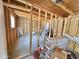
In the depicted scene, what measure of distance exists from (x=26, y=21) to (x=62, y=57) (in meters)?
6.78

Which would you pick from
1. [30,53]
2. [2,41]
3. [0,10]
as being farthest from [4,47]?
[30,53]

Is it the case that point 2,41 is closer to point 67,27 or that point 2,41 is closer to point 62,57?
point 62,57

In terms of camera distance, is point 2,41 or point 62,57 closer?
point 62,57

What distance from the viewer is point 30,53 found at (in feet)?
10.8

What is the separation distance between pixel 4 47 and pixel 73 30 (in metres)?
1.82

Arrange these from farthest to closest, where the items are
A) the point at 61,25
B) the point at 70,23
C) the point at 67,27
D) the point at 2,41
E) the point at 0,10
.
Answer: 1. the point at 61,25
2. the point at 67,27
3. the point at 70,23
4. the point at 2,41
5. the point at 0,10

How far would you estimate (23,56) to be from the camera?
312 centimetres

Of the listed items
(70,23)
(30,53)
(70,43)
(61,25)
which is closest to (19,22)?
(30,53)

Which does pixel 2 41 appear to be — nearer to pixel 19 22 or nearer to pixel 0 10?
pixel 0 10

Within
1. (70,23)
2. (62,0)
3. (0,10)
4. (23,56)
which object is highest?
(62,0)

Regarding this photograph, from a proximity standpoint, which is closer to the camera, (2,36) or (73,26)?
(2,36)

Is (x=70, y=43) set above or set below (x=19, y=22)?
below

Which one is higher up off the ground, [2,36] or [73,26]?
[73,26]

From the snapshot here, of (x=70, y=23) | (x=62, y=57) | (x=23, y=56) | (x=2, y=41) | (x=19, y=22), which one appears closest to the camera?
(x=62, y=57)
